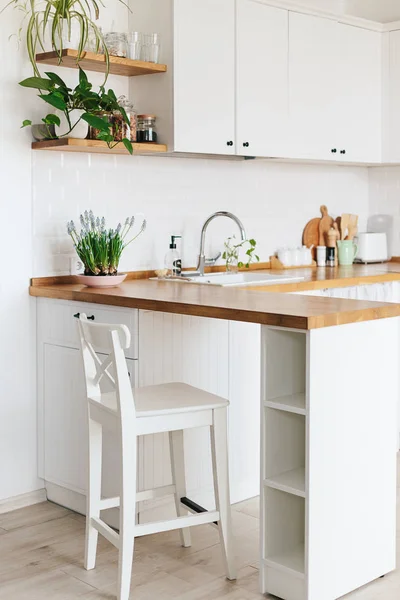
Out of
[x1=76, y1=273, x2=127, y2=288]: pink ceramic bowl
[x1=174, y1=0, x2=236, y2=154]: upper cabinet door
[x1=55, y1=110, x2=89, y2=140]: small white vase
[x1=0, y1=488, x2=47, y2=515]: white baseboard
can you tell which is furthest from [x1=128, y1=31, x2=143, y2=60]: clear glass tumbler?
[x1=0, y1=488, x2=47, y2=515]: white baseboard

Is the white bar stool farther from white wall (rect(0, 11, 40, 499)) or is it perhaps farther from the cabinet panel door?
the cabinet panel door

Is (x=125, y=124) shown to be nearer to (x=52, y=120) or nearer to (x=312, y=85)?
(x=52, y=120)

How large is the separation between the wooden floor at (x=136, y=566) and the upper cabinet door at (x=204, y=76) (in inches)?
65.7

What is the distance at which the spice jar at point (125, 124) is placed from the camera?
359 centimetres

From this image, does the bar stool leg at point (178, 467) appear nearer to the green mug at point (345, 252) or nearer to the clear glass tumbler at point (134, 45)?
the clear glass tumbler at point (134, 45)

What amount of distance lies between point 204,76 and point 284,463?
190 centimetres

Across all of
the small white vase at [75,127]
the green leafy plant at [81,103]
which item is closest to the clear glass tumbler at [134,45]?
the green leafy plant at [81,103]

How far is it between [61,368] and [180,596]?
1.16 meters

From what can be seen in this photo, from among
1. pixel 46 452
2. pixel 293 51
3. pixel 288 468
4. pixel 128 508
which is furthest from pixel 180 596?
pixel 293 51

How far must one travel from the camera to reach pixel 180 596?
2.75 meters

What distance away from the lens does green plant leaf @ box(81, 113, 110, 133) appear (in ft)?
11.0

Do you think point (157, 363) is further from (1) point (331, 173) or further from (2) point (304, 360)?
(1) point (331, 173)

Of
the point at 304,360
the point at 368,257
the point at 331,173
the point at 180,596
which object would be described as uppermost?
the point at 331,173

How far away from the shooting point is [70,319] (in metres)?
3.46
